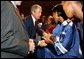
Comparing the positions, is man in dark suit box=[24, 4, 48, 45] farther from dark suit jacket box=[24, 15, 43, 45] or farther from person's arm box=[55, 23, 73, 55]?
person's arm box=[55, 23, 73, 55]

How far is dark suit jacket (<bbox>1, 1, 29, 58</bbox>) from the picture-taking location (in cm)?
119

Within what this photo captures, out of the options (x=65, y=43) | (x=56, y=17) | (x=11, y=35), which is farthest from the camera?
(x=56, y=17)

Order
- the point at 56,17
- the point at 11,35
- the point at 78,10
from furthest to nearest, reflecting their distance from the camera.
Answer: the point at 56,17 < the point at 11,35 < the point at 78,10

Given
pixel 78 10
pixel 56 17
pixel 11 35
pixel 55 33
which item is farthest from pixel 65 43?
pixel 78 10

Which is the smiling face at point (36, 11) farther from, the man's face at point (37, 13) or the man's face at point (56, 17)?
the man's face at point (56, 17)

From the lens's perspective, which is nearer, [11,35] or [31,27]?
[11,35]

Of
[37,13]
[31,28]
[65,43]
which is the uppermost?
[37,13]

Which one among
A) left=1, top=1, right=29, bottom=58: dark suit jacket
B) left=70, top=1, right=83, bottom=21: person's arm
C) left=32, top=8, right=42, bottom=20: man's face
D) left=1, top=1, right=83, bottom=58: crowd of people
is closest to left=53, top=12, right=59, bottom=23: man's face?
left=1, top=1, right=83, bottom=58: crowd of people

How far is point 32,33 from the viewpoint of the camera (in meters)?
2.16

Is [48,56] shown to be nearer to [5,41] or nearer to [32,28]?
[32,28]

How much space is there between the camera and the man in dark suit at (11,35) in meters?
1.19

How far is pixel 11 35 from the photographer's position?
1205 millimetres

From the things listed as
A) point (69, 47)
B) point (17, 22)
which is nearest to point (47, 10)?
point (69, 47)

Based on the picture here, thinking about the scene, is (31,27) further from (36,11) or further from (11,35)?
(11,35)
